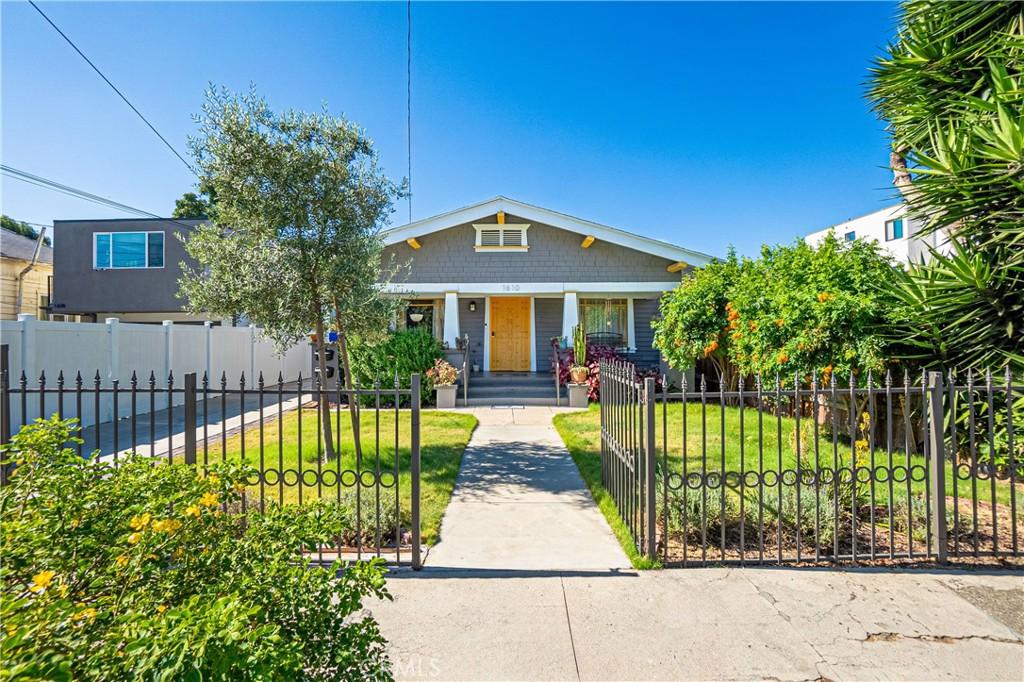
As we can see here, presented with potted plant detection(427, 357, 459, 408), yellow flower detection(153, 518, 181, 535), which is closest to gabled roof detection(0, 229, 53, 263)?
potted plant detection(427, 357, 459, 408)

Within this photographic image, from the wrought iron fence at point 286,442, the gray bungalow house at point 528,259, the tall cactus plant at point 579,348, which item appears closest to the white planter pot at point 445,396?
the wrought iron fence at point 286,442

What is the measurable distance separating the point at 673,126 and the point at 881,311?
7.20 meters

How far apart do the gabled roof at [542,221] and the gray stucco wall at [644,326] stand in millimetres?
1943

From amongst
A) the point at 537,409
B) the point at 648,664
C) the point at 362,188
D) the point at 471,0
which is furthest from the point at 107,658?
the point at 537,409

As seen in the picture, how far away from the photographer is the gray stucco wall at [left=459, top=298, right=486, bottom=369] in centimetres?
1590

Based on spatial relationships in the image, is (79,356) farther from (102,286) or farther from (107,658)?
(102,286)

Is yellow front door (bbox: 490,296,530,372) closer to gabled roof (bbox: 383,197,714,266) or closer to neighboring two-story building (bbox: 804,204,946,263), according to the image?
gabled roof (bbox: 383,197,714,266)

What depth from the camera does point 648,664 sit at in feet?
8.75

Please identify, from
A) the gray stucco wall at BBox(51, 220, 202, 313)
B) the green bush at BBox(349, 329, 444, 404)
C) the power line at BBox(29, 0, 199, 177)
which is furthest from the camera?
the gray stucco wall at BBox(51, 220, 202, 313)

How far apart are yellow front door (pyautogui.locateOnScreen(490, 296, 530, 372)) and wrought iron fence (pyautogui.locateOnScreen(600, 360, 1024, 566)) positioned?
1052cm

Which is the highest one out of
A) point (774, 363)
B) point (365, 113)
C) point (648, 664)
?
point (365, 113)

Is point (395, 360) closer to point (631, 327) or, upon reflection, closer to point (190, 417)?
point (631, 327)

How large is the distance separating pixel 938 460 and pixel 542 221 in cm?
1160

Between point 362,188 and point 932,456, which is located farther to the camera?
point 362,188
